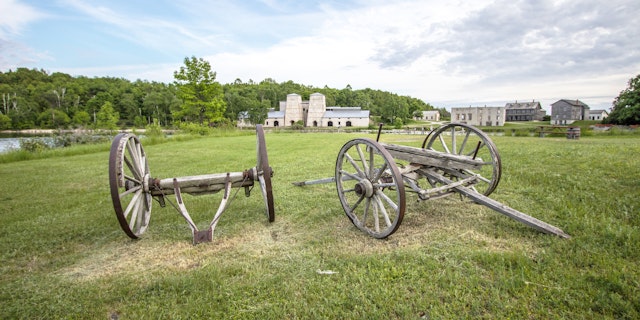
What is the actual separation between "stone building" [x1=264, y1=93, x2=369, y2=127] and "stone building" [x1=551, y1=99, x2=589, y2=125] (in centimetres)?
4259

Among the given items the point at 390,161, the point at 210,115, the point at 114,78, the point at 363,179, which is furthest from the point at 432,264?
the point at 114,78

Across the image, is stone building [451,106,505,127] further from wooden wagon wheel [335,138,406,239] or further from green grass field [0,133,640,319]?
wooden wagon wheel [335,138,406,239]

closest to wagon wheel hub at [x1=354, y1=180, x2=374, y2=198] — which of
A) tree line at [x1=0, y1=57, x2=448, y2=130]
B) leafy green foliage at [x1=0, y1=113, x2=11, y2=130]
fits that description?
tree line at [x1=0, y1=57, x2=448, y2=130]

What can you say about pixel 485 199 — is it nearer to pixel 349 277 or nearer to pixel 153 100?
pixel 349 277

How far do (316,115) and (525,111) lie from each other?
52.9 m

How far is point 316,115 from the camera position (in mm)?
70375

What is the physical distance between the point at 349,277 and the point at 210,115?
111ft

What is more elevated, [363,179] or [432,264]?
[363,179]

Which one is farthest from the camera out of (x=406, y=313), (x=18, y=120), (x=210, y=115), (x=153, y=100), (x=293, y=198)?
(x=153, y=100)

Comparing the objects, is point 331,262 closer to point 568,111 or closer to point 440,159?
point 440,159

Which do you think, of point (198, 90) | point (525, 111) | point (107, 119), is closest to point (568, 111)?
point (525, 111)

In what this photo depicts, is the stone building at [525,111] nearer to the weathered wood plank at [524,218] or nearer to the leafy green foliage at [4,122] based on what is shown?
the weathered wood plank at [524,218]

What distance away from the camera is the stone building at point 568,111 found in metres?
67.2

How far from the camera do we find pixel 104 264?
12.3ft
